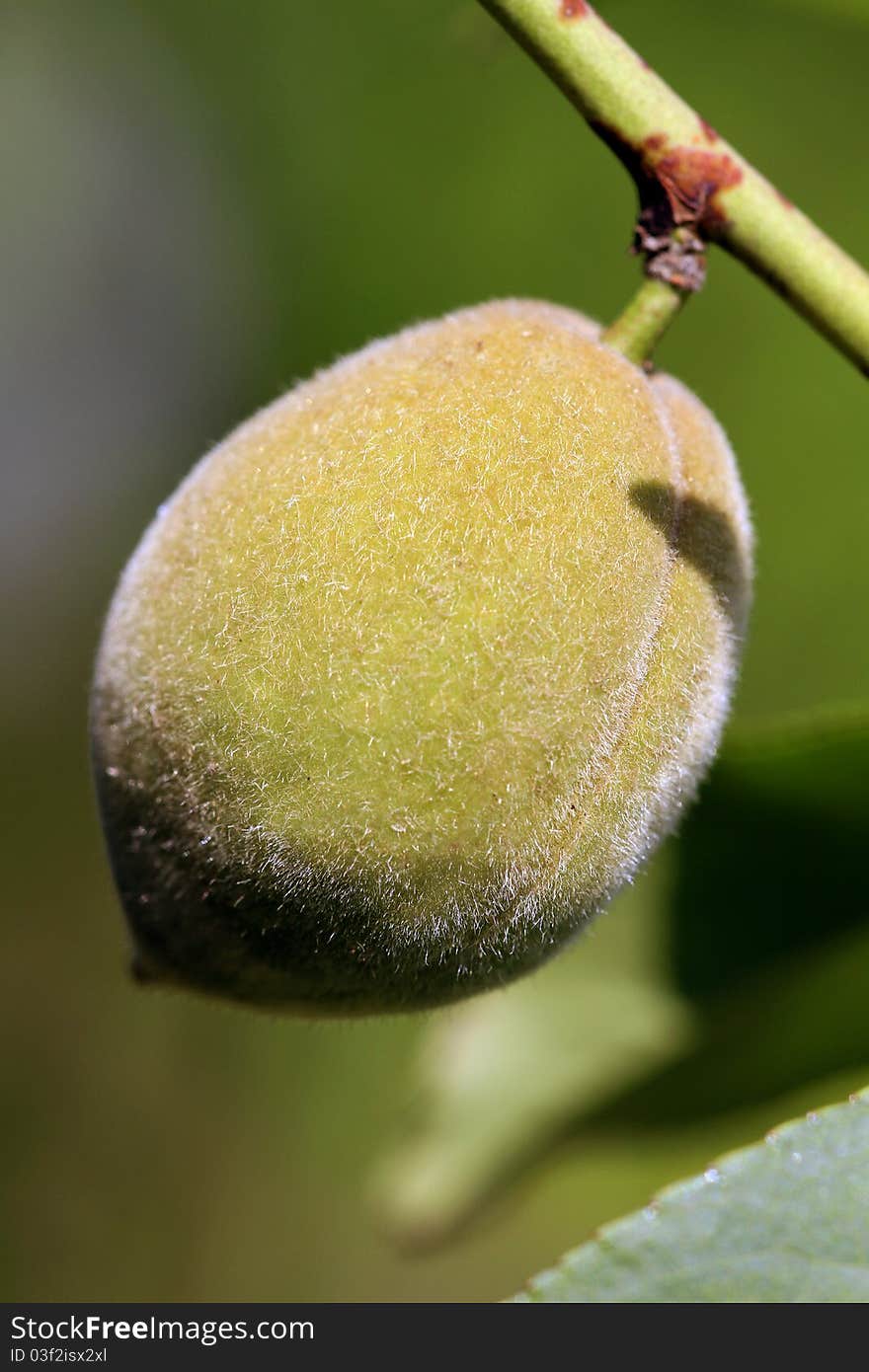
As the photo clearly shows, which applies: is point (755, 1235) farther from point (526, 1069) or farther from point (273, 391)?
point (273, 391)

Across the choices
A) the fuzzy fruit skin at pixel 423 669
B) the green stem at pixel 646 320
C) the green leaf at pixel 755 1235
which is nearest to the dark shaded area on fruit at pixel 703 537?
the fuzzy fruit skin at pixel 423 669

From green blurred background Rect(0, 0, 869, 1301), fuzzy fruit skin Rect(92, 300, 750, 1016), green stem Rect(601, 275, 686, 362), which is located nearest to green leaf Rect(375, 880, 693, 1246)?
green blurred background Rect(0, 0, 869, 1301)

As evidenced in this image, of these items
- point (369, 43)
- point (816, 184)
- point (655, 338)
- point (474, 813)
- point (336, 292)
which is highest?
point (369, 43)

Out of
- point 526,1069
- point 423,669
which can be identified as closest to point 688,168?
point 423,669

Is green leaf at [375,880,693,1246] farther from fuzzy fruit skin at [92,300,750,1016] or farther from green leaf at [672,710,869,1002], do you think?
fuzzy fruit skin at [92,300,750,1016]

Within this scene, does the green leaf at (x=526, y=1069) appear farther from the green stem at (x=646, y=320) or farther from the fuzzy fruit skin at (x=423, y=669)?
the green stem at (x=646, y=320)

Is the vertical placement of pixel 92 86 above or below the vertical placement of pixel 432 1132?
above
